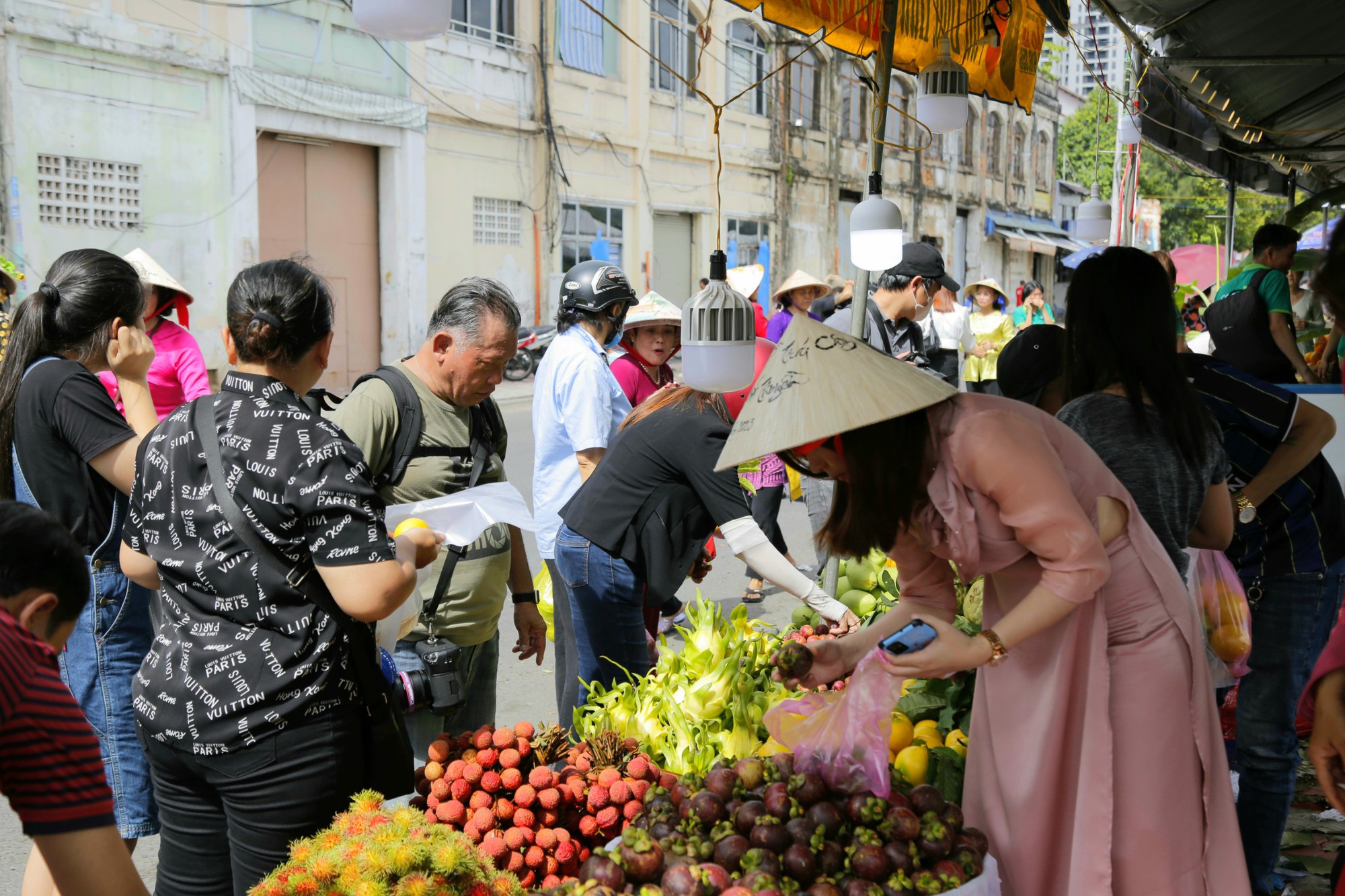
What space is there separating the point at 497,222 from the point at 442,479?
14.9 metres

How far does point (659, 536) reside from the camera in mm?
3229

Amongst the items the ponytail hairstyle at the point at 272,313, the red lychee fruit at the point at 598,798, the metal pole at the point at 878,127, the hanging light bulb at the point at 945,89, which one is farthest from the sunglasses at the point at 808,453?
the hanging light bulb at the point at 945,89

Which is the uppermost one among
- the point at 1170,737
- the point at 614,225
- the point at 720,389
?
the point at 614,225

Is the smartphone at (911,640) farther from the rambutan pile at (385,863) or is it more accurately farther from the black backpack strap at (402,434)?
the black backpack strap at (402,434)

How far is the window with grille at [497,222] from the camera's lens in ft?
55.9

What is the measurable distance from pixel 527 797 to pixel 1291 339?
5.77 metres

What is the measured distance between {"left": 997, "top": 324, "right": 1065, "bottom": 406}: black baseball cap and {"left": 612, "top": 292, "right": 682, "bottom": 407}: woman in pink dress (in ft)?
5.39

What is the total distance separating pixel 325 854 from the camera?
1831mm

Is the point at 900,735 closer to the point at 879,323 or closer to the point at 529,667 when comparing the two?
the point at 529,667

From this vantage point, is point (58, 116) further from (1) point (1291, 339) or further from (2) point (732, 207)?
(2) point (732, 207)

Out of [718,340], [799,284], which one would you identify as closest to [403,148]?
[799,284]

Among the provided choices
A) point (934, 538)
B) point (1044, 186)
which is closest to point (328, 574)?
point (934, 538)

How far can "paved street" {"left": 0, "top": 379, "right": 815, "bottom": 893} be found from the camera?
3.42 metres

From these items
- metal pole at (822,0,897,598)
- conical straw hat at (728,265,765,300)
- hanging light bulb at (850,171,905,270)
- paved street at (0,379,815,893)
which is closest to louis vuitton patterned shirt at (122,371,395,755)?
paved street at (0,379,815,893)
